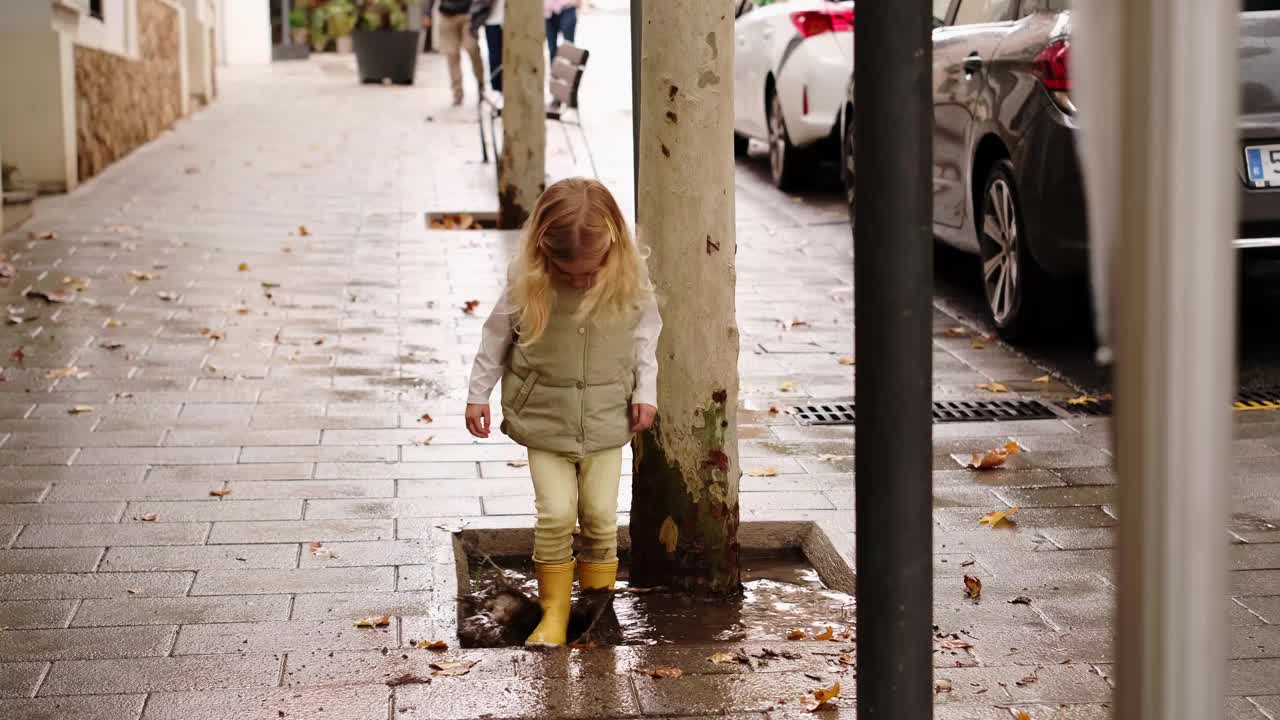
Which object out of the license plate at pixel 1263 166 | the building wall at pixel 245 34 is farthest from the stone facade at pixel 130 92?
the building wall at pixel 245 34

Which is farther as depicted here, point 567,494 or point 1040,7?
point 1040,7

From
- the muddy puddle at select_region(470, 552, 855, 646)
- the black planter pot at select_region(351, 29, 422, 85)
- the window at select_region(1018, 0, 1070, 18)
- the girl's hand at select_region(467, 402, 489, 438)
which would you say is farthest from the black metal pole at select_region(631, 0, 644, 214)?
the black planter pot at select_region(351, 29, 422, 85)

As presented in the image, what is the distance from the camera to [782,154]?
13961mm

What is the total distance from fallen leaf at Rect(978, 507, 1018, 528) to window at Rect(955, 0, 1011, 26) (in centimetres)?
360

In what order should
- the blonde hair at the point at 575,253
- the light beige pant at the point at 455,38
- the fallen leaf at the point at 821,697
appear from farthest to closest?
the light beige pant at the point at 455,38
the blonde hair at the point at 575,253
the fallen leaf at the point at 821,697

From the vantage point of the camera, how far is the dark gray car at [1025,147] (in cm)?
670

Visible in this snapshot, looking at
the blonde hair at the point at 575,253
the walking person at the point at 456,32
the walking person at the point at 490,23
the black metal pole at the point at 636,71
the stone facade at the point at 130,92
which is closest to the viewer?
the blonde hair at the point at 575,253

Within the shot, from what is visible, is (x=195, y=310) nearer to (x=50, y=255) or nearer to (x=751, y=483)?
(x=50, y=255)

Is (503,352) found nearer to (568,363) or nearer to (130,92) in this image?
(568,363)

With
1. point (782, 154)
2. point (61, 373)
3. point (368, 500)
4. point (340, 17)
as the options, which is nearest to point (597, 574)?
point (368, 500)

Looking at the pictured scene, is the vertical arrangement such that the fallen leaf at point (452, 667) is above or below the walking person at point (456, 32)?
below

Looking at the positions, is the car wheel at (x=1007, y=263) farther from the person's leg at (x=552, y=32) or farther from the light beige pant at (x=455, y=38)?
the person's leg at (x=552, y=32)

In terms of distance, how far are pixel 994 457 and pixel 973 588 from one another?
1.39 metres

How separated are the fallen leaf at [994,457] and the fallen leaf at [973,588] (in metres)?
1.25
